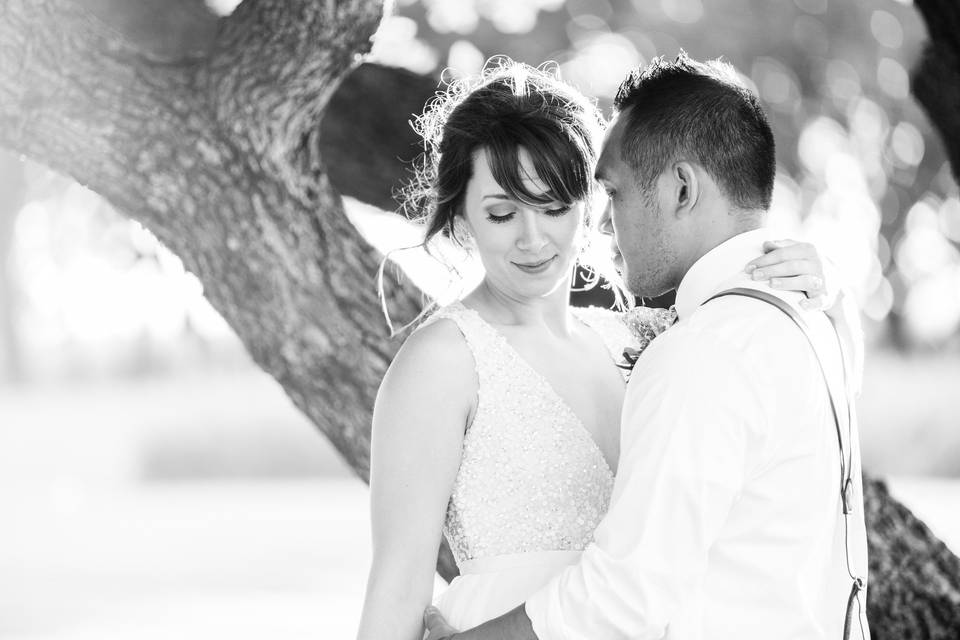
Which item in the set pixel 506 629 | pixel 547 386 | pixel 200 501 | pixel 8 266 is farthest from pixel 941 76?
pixel 8 266

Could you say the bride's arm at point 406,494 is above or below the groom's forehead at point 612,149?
below

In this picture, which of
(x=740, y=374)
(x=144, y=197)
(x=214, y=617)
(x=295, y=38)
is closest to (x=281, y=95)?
(x=295, y=38)

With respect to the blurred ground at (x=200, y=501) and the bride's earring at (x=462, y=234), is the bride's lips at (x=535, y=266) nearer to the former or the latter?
the bride's earring at (x=462, y=234)

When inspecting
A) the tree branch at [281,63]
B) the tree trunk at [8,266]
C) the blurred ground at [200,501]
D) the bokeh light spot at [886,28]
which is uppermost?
the tree trunk at [8,266]

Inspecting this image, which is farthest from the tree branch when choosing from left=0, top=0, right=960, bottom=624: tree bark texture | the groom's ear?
the groom's ear

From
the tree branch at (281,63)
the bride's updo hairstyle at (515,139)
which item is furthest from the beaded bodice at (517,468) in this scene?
the tree branch at (281,63)

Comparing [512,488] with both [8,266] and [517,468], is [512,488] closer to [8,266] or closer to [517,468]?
[517,468]

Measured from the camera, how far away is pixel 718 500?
1753 mm

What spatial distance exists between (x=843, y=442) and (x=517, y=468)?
760mm

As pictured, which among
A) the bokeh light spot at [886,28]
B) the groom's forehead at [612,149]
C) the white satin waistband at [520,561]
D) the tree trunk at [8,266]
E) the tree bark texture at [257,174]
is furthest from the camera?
the tree trunk at [8,266]

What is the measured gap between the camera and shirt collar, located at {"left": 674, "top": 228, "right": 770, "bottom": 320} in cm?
198

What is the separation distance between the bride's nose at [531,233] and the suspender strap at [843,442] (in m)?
0.63

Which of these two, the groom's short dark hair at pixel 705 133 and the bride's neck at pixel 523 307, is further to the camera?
the bride's neck at pixel 523 307

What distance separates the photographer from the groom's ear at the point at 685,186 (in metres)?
2.02
